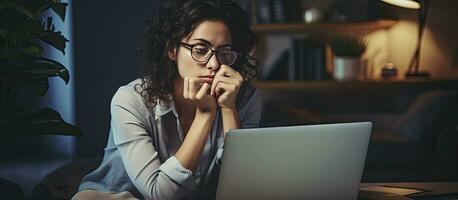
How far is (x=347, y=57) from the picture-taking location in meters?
1.95

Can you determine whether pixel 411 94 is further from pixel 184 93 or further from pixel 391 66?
pixel 184 93

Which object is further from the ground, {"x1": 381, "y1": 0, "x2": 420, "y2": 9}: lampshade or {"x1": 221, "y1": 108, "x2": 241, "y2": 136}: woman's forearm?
{"x1": 381, "y1": 0, "x2": 420, "y2": 9}: lampshade

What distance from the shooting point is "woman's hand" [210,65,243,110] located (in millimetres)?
1595

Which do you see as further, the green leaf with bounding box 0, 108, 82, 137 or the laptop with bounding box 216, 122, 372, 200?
the green leaf with bounding box 0, 108, 82, 137

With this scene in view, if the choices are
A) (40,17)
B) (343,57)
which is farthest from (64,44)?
(343,57)

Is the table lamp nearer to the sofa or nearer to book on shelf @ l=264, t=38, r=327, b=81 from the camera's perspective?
the sofa

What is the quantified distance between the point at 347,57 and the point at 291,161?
0.67 m

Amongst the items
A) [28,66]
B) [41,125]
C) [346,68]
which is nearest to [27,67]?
[28,66]

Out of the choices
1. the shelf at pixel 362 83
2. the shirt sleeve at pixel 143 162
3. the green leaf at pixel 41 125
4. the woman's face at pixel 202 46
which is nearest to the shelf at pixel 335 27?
the shelf at pixel 362 83

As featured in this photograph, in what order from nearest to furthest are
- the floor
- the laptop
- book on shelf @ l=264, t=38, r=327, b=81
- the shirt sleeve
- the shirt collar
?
the laptop → the shirt sleeve → the shirt collar → the floor → book on shelf @ l=264, t=38, r=327, b=81

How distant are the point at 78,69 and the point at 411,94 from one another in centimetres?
98

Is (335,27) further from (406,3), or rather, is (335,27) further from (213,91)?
(213,91)

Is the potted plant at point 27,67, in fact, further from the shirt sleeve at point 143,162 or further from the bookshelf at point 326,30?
the bookshelf at point 326,30

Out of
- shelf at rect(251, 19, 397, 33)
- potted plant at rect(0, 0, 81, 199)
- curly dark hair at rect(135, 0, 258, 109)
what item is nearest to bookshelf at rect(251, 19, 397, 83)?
shelf at rect(251, 19, 397, 33)
